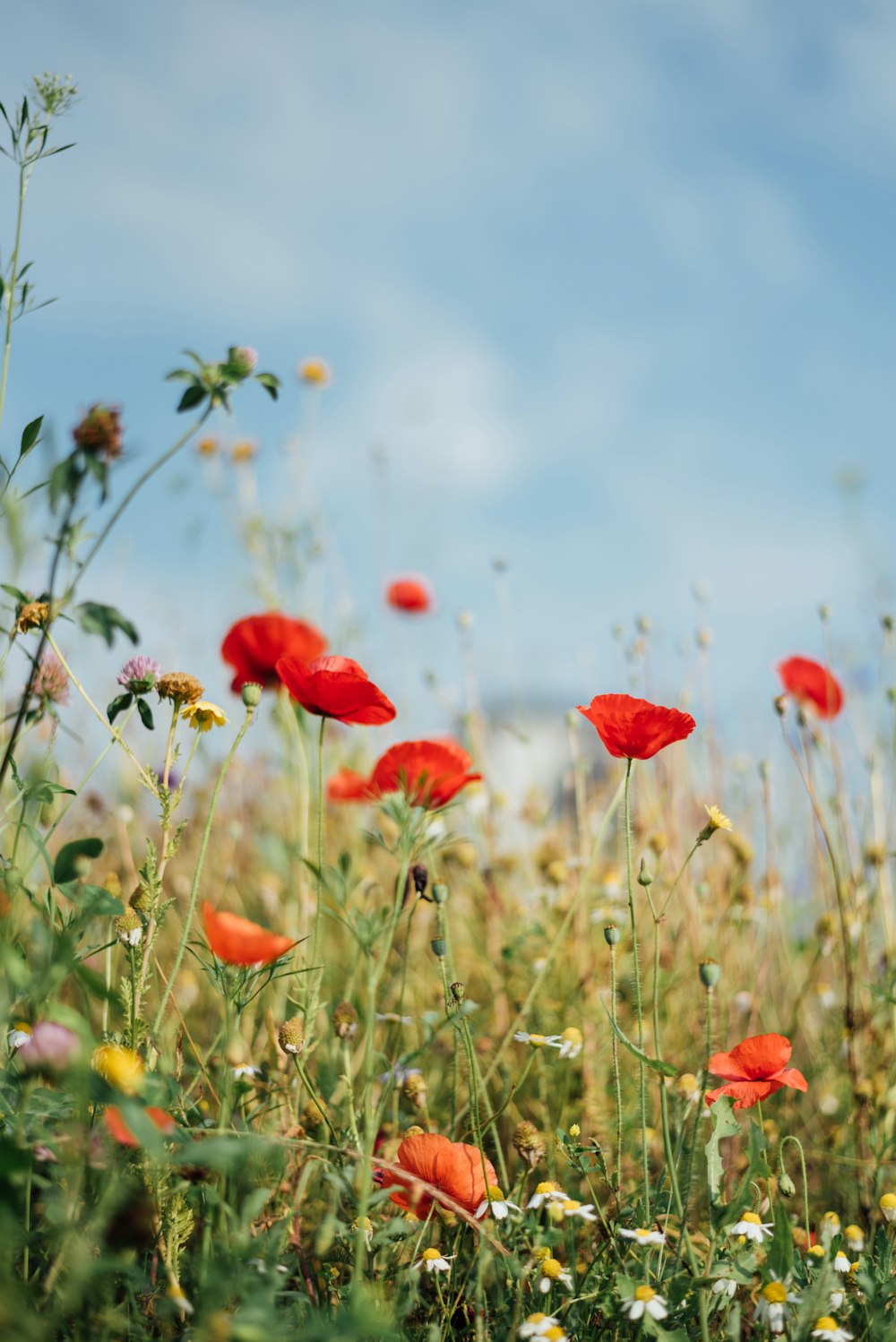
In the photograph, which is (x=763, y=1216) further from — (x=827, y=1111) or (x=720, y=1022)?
(x=827, y=1111)

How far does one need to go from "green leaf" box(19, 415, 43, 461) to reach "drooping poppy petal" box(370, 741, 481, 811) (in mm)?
592

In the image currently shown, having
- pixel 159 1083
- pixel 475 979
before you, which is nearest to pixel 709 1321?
pixel 159 1083

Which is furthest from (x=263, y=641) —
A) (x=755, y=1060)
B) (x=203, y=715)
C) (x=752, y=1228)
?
(x=752, y=1228)

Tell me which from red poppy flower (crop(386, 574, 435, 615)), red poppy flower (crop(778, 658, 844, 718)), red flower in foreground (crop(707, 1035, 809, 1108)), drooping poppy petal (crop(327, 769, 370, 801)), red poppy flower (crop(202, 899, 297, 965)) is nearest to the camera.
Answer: red poppy flower (crop(202, 899, 297, 965))

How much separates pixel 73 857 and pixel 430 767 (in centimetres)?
52

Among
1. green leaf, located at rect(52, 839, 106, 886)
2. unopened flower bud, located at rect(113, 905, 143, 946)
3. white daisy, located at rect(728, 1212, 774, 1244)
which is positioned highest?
green leaf, located at rect(52, 839, 106, 886)

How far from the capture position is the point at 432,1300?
3.91 ft

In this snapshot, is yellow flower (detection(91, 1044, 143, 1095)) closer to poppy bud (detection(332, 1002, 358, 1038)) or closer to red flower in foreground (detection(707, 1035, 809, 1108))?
poppy bud (detection(332, 1002, 358, 1038))

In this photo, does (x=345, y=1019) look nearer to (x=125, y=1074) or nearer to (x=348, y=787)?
(x=348, y=787)

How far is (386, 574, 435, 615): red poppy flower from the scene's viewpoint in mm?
Result: 3354

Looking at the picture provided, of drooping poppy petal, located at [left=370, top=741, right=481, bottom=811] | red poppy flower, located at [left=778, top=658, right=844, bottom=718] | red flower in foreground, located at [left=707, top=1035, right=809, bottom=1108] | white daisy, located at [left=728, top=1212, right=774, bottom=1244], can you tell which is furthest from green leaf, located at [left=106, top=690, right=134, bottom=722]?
red poppy flower, located at [left=778, top=658, right=844, bottom=718]

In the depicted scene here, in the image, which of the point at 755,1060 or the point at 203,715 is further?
the point at 203,715

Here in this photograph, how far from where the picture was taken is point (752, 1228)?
1101 mm

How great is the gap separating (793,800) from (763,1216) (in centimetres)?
203
